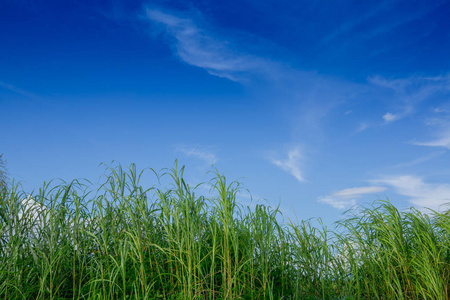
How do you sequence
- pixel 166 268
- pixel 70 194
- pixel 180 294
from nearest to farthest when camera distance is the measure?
pixel 180 294 → pixel 166 268 → pixel 70 194

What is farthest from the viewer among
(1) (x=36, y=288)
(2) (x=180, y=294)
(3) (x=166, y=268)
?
(3) (x=166, y=268)

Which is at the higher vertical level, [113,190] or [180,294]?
[113,190]

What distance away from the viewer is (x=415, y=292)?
3.71 m

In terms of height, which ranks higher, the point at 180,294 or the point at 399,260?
the point at 399,260

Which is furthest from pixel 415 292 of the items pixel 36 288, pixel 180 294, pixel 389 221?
pixel 36 288

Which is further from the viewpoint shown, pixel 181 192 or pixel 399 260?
pixel 399 260

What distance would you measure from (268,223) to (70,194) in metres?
2.16

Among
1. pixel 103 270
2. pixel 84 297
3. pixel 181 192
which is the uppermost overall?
pixel 181 192

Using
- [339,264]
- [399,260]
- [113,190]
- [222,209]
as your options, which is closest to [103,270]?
[113,190]

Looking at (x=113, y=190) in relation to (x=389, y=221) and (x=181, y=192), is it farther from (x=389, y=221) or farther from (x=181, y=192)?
(x=389, y=221)

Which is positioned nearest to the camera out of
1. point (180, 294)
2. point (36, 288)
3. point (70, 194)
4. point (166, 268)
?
point (180, 294)

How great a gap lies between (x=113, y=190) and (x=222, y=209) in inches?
48.0

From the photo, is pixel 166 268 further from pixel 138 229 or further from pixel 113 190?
pixel 113 190

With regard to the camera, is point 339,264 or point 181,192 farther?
point 339,264
